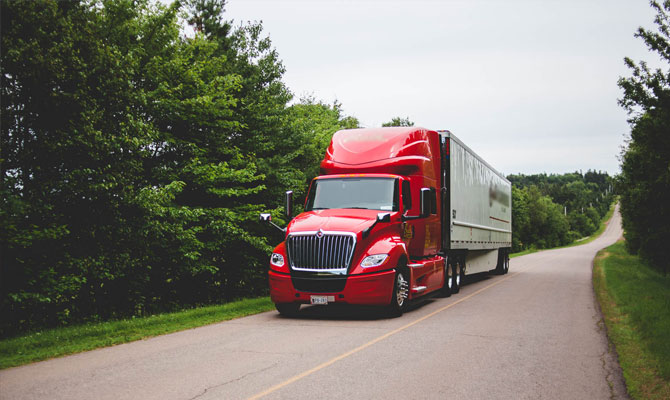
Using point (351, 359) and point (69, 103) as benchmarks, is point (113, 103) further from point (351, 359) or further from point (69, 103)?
point (351, 359)

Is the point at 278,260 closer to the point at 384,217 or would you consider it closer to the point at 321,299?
the point at 321,299

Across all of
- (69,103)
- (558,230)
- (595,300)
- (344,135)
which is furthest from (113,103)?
(558,230)

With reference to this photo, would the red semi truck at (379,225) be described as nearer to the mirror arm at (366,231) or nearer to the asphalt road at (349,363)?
the mirror arm at (366,231)

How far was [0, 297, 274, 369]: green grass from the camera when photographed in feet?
25.8

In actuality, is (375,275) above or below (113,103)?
below

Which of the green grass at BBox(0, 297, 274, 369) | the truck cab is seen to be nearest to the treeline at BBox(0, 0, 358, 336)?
the green grass at BBox(0, 297, 274, 369)

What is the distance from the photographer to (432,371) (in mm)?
6844

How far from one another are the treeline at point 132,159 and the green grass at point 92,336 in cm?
256

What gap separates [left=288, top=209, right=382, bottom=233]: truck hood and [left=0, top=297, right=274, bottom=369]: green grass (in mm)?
2507

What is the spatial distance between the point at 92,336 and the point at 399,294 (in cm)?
605

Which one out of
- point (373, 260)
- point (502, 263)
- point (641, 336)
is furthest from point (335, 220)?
point (502, 263)

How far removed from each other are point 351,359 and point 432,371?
45.8 inches

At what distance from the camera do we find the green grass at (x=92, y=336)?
25.8ft

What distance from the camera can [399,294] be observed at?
39.2 ft
